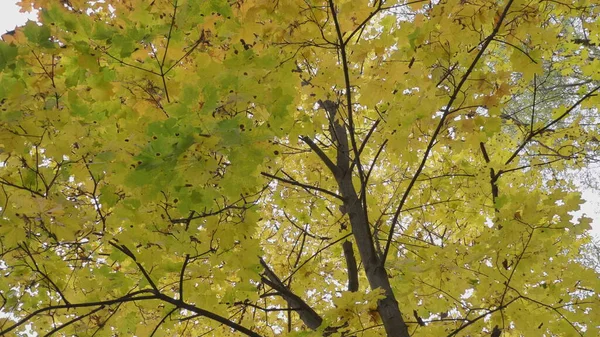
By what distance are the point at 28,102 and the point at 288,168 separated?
2.62 metres

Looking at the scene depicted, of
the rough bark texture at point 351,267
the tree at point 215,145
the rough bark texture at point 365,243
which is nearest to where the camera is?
the tree at point 215,145

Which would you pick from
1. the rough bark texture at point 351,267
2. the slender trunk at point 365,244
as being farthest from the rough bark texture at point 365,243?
the rough bark texture at point 351,267

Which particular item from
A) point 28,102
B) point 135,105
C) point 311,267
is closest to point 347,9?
point 135,105

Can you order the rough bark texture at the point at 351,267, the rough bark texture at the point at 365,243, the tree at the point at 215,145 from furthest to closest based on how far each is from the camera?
the rough bark texture at the point at 351,267 → the rough bark texture at the point at 365,243 → the tree at the point at 215,145

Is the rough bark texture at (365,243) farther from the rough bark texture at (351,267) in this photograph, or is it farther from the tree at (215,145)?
the rough bark texture at (351,267)

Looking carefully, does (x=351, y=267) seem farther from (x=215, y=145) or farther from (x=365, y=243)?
(x=215, y=145)

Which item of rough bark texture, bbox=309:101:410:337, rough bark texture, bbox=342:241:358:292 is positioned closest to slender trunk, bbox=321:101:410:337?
rough bark texture, bbox=309:101:410:337

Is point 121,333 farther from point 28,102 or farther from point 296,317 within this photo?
point 296,317

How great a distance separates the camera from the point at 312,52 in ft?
7.79

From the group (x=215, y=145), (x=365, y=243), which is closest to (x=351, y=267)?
(x=365, y=243)

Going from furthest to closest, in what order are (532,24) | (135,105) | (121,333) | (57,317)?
1. (57,317)
2. (121,333)
3. (532,24)
4. (135,105)

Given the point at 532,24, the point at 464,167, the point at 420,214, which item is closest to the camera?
the point at 532,24

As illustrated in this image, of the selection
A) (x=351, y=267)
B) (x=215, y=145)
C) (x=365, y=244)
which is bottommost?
(x=215, y=145)

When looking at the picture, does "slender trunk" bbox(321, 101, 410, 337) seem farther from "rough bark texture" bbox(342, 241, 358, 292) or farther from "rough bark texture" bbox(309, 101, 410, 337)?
"rough bark texture" bbox(342, 241, 358, 292)
